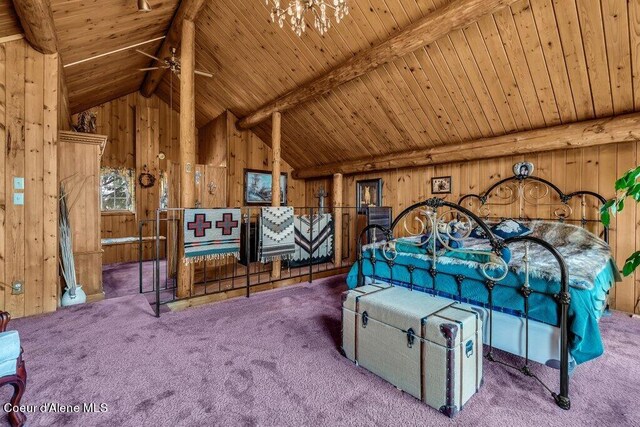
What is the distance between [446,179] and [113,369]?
15.9 ft

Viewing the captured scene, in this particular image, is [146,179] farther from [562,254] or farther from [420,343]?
[562,254]

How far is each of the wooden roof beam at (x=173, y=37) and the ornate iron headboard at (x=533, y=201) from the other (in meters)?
4.66

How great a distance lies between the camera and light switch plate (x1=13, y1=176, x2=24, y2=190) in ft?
9.78

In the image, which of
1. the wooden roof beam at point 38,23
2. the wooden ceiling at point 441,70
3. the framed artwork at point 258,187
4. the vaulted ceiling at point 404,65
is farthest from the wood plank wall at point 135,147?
the wooden roof beam at point 38,23

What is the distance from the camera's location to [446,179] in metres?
4.92

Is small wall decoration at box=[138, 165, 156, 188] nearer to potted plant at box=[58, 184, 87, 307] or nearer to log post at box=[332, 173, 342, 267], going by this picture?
potted plant at box=[58, 184, 87, 307]

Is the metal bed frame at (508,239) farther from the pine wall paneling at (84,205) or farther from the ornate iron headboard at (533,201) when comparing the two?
the pine wall paneling at (84,205)

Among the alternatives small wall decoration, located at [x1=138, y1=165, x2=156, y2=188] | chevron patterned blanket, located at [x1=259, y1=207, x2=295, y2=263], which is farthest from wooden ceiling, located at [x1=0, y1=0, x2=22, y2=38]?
small wall decoration, located at [x1=138, y1=165, x2=156, y2=188]

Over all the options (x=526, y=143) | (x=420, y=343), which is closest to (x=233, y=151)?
(x=526, y=143)

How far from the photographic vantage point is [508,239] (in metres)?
2.09

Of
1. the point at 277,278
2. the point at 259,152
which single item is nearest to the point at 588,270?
the point at 277,278

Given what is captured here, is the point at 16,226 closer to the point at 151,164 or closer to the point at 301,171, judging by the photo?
the point at 151,164

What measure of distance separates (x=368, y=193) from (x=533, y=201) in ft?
9.40

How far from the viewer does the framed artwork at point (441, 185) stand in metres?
4.90
